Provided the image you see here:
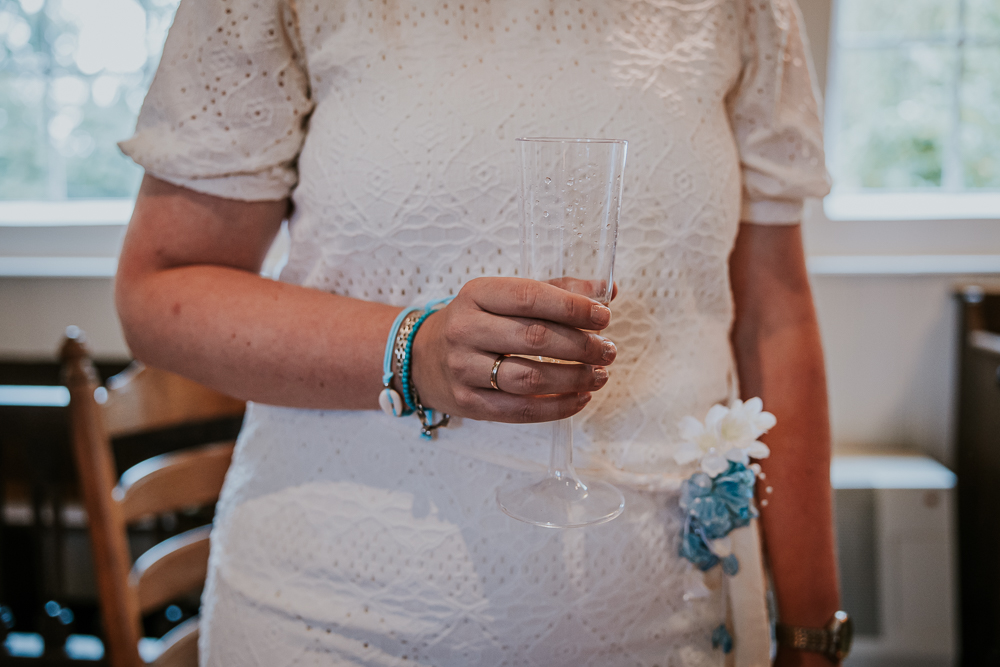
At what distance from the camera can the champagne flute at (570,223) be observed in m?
0.44

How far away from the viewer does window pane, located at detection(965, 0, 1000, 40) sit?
82.4 inches

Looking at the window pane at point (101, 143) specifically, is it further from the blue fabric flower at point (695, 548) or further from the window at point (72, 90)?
the blue fabric flower at point (695, 548)

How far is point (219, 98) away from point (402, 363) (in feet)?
0.96

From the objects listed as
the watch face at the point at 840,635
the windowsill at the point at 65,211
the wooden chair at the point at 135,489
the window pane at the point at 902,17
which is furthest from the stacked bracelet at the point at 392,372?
the window pane at the point at 902,17

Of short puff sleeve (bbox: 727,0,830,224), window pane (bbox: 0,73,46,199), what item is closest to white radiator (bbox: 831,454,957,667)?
short puff sleeve (bbox: 727,0,830,224)

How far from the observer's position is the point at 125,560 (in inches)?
40.1

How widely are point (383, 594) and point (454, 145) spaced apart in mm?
398

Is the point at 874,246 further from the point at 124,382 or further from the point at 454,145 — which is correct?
the point at 124,382

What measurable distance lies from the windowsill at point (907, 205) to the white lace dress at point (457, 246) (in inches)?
68.3

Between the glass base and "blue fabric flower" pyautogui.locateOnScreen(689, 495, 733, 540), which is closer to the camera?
the glass base

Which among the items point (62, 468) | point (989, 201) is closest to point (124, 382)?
point (62, 468)

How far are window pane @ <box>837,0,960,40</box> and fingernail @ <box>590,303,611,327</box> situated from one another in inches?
85.6

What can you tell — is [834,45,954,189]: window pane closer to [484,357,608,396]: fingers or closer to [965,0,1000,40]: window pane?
[965,0,1000,40]: window pane

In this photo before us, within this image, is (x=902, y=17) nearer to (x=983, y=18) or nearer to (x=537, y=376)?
(x=983, y=18)
